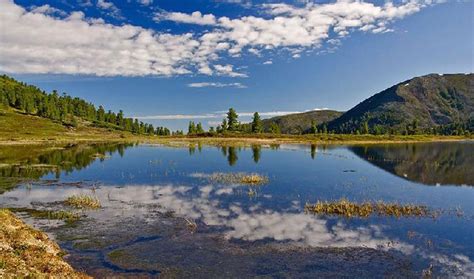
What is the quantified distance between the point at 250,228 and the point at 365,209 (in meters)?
13.6

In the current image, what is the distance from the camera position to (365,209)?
129 ft

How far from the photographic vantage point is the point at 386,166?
83.8 meters

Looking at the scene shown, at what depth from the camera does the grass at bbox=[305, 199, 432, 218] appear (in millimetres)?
38469

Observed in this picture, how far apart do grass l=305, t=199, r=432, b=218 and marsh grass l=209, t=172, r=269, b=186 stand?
17.9 meters

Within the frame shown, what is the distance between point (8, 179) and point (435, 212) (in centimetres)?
6091

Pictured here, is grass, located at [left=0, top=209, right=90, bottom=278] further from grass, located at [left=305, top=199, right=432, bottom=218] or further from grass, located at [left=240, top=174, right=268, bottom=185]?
grass, located at [left=240, top=174, right=268, bottom=185]

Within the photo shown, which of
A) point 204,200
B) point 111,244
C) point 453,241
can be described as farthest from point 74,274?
point 453,241

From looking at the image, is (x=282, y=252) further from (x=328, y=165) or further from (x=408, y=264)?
(x=328, y=165)

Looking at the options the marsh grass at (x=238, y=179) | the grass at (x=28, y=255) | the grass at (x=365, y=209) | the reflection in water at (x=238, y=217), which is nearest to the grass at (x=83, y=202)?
the reflection in water at (x=238, y=217)

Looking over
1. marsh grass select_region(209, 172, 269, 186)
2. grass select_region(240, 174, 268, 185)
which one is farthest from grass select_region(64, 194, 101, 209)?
grass select_region(240, 174, 268, 185)

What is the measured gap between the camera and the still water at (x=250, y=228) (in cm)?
2475

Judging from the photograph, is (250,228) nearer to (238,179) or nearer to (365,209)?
(365,209)

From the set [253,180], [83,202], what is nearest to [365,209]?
[253,180]

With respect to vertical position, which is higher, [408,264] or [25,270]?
[25,270]
